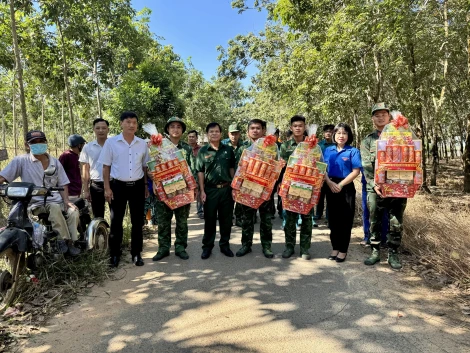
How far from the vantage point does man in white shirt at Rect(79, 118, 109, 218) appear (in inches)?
179

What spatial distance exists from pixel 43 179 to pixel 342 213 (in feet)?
11.6

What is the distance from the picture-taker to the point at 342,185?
403 cm

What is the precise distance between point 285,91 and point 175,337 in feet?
36.9

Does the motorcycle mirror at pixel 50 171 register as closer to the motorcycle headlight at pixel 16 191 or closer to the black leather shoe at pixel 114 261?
the motorcycle headlight at pixel 16 191

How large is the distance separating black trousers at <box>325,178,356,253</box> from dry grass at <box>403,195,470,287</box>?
92cm

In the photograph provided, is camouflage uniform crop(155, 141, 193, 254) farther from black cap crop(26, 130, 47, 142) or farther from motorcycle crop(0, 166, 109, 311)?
black cap crop(26, 130, 47, 142)

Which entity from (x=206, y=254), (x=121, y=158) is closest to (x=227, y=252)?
(x=206, y=254)

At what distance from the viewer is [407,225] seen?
15.1 feet

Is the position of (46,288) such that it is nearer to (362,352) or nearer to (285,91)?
(362,352)

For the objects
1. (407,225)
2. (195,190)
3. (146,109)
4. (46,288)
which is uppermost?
(146,109)

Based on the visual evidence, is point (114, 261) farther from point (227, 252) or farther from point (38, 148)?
point (38, 148)

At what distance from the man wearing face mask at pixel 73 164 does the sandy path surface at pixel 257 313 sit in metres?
1.52

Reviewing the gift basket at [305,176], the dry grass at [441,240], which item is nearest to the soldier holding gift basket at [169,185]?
the gift basket at [305,176]

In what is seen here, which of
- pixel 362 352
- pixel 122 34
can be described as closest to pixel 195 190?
pixel 362 352
